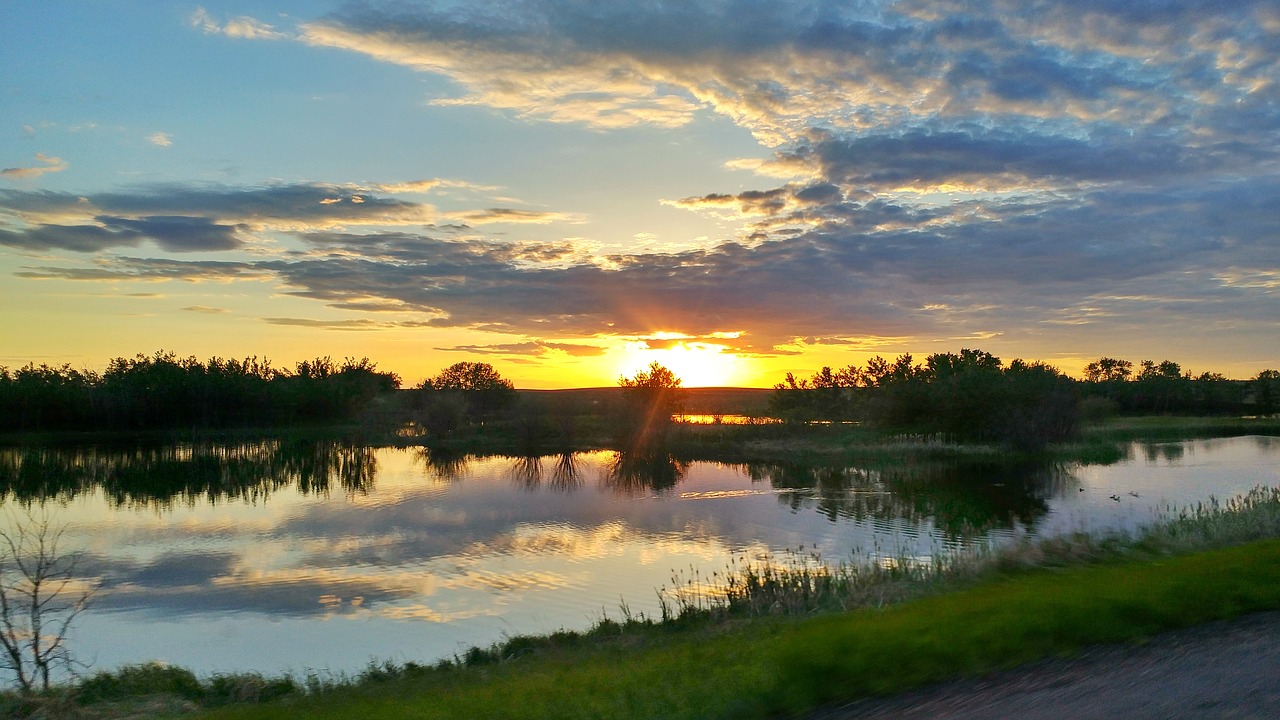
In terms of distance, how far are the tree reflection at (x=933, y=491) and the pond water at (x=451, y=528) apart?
0.67ft

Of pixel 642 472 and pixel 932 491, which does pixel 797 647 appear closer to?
pixel 932 491

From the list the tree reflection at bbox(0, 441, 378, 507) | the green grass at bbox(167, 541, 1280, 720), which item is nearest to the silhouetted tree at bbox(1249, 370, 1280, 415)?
the tree reflection at bbox(0, 441, 378, 507)

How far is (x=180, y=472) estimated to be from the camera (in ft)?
148

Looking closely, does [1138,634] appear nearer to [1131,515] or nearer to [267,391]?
[1131,515]

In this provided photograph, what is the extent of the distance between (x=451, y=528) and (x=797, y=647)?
2194 centimetres

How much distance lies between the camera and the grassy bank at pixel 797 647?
777 centimetres

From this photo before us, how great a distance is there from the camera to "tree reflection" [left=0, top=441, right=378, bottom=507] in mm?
37188

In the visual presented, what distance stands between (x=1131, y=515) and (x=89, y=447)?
2417 inches

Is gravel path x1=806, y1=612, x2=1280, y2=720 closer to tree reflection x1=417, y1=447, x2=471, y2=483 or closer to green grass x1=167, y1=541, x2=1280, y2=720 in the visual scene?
green grass x1=167, y1=541, x2=1280, y2=720

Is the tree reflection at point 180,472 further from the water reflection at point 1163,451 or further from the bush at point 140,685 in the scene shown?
the water reflection at point 1163,451

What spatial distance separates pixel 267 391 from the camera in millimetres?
79188

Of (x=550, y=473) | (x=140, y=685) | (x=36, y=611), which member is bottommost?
(x=140, y=685)

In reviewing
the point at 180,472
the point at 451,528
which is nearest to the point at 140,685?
the point at 451,528

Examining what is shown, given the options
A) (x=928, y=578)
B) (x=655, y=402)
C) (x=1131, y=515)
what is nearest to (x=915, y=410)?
(x=655, y=402)
